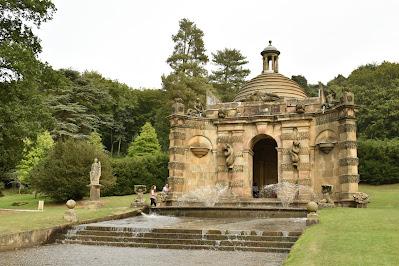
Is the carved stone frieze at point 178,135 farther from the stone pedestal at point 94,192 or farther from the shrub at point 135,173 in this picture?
the shrub at point 135,173

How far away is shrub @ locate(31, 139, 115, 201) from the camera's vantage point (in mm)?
31141

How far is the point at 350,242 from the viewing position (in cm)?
1112

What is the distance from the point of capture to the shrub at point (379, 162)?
35062mm

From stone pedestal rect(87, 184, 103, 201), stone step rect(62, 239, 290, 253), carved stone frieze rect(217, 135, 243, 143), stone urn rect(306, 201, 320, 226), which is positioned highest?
carved stone frieze rect(217, 135, 243, 143)

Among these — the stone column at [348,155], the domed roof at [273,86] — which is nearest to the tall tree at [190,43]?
the domed roof at [273,86]

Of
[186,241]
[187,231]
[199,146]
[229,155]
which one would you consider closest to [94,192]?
[199,146]

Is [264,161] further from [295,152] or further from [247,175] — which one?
[295,152]

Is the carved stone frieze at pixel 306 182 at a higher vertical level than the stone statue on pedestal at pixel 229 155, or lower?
lower

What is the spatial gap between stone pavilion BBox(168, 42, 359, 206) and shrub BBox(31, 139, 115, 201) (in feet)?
27.7

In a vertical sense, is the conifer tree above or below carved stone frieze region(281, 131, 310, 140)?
above

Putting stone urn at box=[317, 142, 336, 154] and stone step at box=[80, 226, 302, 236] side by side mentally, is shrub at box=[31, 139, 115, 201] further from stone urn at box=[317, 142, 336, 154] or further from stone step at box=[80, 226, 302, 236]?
stone urn at box=[317, 142, 336, 154]

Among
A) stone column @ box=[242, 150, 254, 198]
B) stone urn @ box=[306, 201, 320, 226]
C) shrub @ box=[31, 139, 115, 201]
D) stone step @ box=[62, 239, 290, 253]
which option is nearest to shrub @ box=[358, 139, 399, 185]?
stone column @ box=[242, 150, 254, 198]

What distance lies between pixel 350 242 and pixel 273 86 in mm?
19512

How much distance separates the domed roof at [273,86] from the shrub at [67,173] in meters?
12.3
